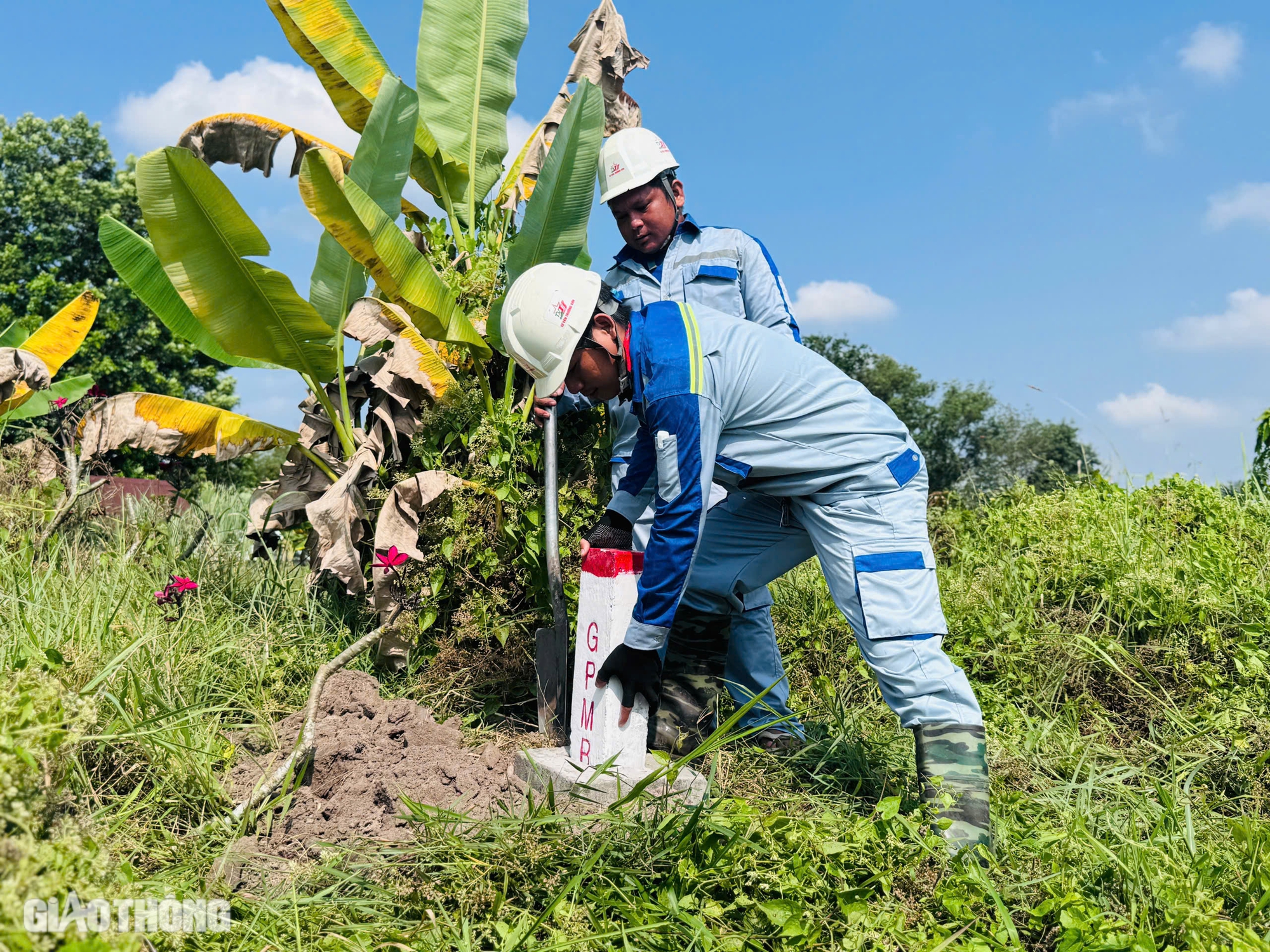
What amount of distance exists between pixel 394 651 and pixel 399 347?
A: 58.9 inches

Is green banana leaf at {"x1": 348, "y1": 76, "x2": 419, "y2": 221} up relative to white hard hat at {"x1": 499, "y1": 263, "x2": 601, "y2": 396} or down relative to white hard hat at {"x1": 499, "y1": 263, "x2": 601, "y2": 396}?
up

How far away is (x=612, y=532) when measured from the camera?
349 cm

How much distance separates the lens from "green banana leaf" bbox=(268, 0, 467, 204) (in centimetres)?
502

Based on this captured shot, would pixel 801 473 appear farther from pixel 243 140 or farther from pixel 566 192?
pixel 243 140

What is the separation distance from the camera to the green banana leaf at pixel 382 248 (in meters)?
3.70

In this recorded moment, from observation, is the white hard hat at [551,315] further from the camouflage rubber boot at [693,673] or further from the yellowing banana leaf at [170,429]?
the yellowing banana leaf at [170,429]

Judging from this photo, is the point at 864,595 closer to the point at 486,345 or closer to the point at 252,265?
the point at 486,345

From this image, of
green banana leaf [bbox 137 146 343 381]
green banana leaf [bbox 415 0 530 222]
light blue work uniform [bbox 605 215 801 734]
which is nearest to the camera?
green banana leaf [bbox 137 146 343 381]

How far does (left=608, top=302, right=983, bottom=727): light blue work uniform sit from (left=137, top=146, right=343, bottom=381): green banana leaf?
2124 mm

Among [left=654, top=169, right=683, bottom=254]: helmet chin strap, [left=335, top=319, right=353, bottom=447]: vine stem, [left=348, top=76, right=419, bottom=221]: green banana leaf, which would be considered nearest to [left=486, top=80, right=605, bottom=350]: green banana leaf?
[left=654, top=169, right=683, bottom=254]: helmet chin strap

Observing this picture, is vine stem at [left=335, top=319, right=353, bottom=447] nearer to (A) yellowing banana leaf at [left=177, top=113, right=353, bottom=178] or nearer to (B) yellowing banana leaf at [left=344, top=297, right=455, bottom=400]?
(B) yellowing banana leaf at [left=344, top=297, right=455, bottom=400]

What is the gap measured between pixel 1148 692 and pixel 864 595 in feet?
8.03

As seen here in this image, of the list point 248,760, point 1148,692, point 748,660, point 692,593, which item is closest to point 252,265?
point 248,760

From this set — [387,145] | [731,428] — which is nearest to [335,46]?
[387,145]
